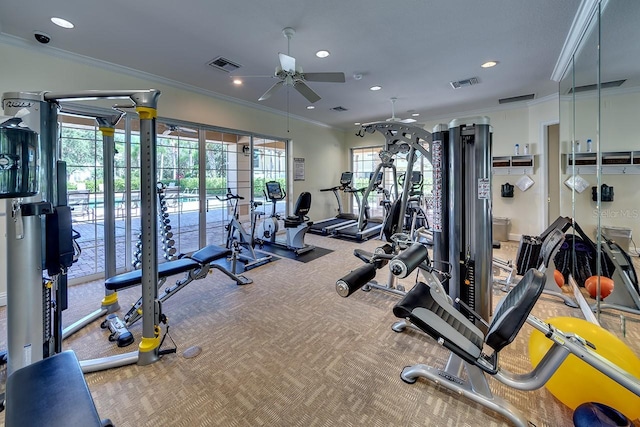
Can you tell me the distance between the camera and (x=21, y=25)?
2.71 meters

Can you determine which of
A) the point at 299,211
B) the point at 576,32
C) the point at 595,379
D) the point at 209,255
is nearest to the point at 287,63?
the point at 209,255

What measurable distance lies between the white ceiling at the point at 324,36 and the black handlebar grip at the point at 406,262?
2.23 m

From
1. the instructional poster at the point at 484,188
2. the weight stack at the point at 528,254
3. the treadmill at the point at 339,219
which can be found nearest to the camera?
the instructional poster at the point at 484,188

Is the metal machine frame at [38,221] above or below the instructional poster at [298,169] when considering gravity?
below

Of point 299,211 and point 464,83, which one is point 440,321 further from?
point 464,83

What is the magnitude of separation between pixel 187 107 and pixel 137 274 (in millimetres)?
3076

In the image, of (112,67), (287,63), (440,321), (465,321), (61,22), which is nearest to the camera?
(440,321)

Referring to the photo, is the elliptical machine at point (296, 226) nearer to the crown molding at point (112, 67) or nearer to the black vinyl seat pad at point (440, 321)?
the crown molding at point (112, 67)

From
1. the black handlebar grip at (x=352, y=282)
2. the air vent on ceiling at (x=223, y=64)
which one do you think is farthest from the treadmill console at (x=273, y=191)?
the black handlebar grip at (x=352, y=282)

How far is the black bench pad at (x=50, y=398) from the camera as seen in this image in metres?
0.92

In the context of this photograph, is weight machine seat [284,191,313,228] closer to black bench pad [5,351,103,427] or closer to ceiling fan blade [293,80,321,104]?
ceiling fan blade [293,80,321,104]

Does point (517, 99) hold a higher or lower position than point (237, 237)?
higher

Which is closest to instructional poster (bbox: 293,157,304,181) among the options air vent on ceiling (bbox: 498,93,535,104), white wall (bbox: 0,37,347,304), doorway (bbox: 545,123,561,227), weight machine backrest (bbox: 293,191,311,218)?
white wall (bbox: 0,37,347,304)

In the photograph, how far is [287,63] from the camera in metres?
2.81
